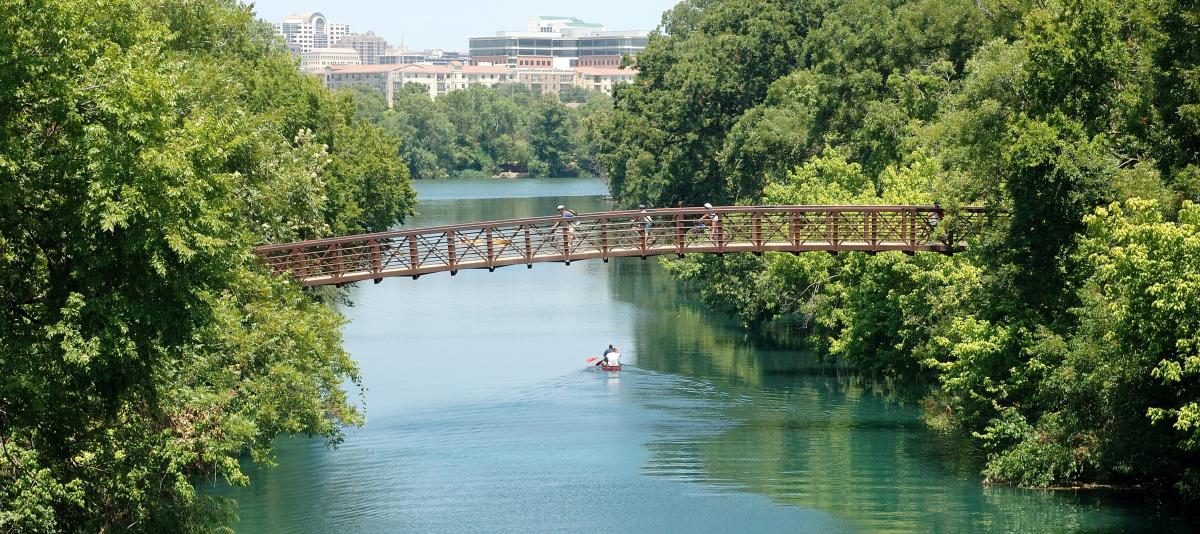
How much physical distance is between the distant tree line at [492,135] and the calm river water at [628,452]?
106742mm

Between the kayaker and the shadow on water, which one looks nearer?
the shadow on water

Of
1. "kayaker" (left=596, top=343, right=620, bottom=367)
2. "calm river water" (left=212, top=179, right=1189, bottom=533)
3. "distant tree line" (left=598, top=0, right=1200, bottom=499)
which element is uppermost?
"distant tree line" (left=598, top=0, right=1200, bottom=499)

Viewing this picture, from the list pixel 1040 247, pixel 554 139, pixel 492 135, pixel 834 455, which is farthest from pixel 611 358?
pixel 492 135

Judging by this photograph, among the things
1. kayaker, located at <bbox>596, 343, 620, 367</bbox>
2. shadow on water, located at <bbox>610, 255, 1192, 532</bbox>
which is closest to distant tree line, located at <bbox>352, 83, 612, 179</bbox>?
shadow on water, located at <bbox>610, 255, 1192, 532</bbox>

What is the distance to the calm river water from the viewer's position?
3381 centimetres

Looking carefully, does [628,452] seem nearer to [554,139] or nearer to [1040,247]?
[1040,247]

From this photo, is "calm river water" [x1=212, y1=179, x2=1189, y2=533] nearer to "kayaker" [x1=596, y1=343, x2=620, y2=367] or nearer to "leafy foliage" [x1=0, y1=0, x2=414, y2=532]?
"kayaker" [x1=596, y1=343, x2=620, y2=367]

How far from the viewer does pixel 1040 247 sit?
35.1 meters

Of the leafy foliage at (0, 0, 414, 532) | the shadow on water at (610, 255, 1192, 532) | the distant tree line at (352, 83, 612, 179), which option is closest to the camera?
the leafy foliage at (0, 0, 414, 532)

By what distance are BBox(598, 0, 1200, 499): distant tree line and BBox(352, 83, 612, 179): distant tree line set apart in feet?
382

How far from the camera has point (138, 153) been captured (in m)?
22.2

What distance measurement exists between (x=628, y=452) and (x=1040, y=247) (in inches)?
463

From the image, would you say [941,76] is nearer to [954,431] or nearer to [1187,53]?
[954,431]

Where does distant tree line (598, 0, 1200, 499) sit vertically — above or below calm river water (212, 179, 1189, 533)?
above
